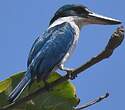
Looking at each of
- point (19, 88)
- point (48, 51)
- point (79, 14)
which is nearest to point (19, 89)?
point (19, 88)

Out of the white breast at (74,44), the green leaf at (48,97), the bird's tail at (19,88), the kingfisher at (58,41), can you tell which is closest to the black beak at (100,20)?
the kingfisher at (58,41)

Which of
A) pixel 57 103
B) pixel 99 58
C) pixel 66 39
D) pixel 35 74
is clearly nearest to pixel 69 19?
pixel 66 39

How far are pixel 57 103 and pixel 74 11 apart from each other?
72.8 inches

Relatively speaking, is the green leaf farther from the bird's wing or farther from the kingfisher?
the bird's wing

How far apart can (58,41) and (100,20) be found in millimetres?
525

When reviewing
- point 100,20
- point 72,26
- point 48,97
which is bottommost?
point 48,97

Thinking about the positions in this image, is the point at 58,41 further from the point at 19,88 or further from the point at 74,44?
the point at 19,88

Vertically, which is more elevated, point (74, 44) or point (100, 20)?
point (100, 20)

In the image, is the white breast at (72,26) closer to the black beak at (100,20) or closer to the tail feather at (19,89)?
the black beak at (100,20)

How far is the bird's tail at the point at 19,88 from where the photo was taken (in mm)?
2678

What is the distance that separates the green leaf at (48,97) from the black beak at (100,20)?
0.75m

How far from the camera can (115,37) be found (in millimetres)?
2031

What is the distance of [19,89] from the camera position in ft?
9.50

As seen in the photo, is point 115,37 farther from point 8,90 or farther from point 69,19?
point 69,19
